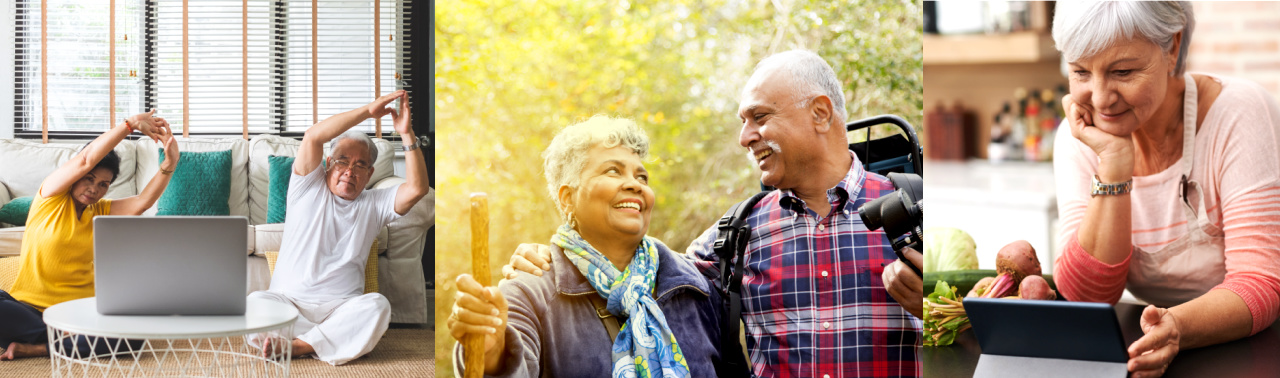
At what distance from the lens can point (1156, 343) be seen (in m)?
2.72

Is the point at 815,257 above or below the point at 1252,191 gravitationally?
below

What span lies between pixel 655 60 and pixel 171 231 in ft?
6.09

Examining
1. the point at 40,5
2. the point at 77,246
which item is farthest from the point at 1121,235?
the point at 40,5

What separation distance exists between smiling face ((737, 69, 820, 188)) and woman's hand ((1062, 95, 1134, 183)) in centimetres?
84

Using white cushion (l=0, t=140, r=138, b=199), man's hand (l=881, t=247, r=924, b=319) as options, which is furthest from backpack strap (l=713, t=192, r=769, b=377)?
white cushion (l=0, t=140, r=138, b=199)

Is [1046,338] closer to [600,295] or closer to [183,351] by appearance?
[600,295]

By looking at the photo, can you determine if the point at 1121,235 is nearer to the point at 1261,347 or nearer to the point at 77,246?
the point at 1261,347

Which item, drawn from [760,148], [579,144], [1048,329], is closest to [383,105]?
[579,144]

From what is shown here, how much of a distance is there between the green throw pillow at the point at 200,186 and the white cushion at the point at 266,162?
0.32 ft

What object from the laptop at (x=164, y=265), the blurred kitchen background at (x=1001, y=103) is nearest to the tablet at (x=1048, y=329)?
the blurred kitchen background at (x=1001, y=103)

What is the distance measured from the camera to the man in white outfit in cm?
361

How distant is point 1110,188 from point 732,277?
4.10 feet

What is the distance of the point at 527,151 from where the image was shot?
3375 mm

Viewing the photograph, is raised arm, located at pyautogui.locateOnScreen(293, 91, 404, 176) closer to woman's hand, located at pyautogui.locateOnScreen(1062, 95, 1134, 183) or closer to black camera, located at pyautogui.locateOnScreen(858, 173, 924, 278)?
black camera, located at pyautogui.locateOnScreen(858, 173, 924, 278)
